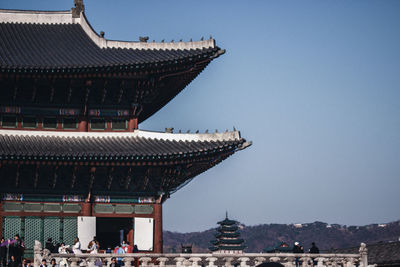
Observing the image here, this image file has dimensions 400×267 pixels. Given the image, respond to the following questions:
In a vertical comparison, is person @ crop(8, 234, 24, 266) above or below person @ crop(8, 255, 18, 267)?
above

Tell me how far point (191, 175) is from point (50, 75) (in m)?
9.97

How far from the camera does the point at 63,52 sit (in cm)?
4706

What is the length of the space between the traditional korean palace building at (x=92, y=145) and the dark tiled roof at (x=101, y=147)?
0.18 ft

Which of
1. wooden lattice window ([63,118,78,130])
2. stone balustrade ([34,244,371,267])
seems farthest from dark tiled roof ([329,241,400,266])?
→ wooden lattice window ([63,118,78,130])

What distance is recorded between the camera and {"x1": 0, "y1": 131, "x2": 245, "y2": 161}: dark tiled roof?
40688mm

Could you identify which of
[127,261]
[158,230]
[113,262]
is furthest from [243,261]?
[158,230]

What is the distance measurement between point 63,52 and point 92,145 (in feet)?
24.1

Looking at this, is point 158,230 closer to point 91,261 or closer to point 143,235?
point 143,235

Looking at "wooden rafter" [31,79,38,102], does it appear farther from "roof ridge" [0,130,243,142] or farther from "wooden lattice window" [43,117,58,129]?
"roof ridge" [0,130,243,142]

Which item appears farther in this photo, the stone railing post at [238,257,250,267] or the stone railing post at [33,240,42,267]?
the stone railing post at [238,257,250,267]

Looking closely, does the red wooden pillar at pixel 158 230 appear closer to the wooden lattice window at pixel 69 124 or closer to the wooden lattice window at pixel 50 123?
the wooden lattice window at pixel 69 124

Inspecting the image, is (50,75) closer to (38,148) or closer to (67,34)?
(38,148)

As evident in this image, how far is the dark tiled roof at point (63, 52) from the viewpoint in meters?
43.7

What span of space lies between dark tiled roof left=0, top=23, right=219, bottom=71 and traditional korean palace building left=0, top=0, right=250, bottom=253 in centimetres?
11
